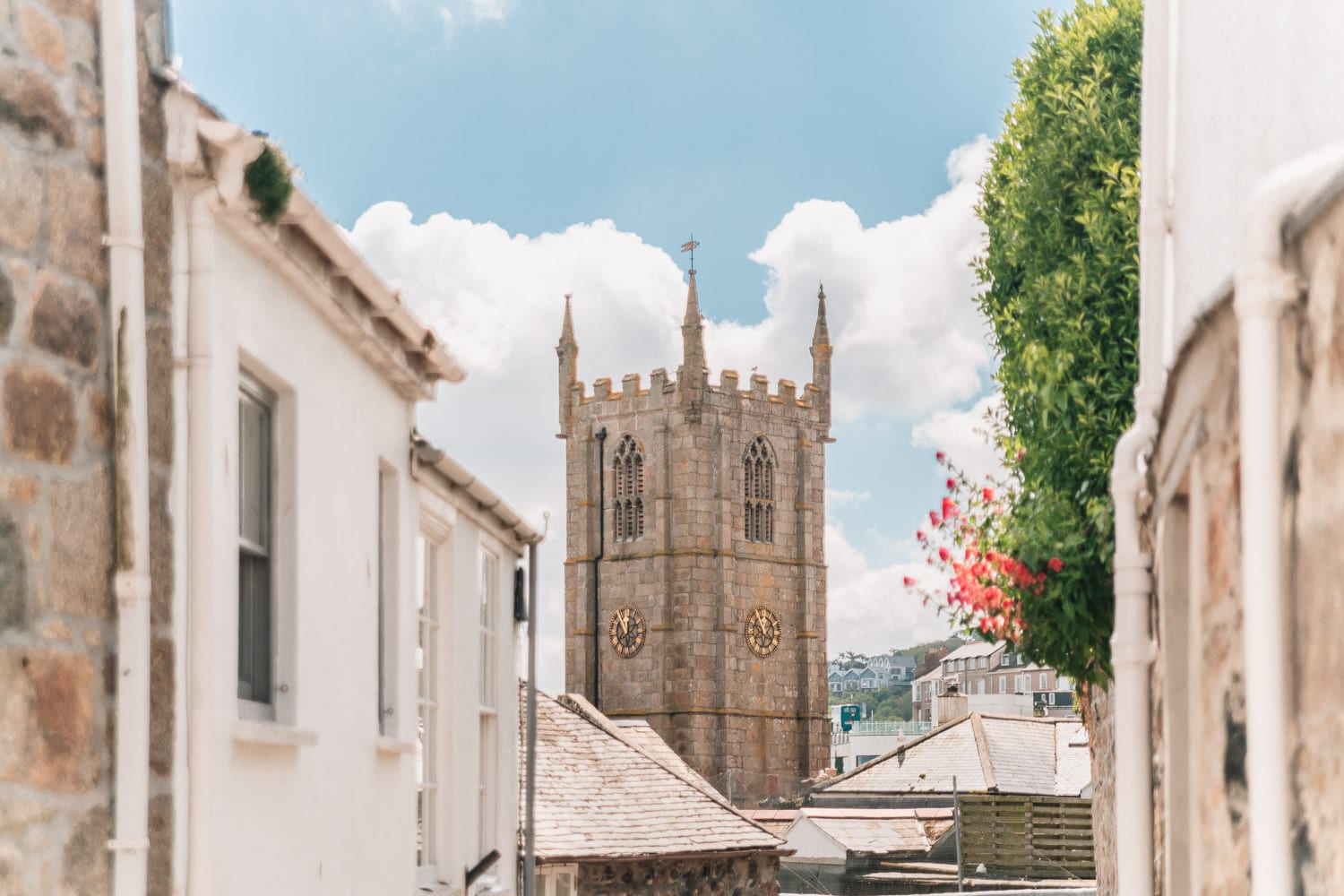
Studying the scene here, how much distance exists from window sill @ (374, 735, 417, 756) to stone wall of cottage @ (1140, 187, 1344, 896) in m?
3.35

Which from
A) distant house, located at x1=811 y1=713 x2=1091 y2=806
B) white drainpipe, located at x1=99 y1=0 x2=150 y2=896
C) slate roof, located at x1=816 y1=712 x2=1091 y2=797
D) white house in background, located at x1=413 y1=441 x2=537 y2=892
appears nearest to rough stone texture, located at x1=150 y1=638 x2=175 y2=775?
white drainpipe, located at x1=99 y1=0 x2=150 y2=896

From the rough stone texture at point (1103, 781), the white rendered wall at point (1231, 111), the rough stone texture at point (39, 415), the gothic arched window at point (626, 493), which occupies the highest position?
the gothic arched window at point (626, 493)

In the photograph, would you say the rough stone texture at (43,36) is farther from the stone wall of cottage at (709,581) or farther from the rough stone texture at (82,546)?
the stone wall of cottage at (709,581)

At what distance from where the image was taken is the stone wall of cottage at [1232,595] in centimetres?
327

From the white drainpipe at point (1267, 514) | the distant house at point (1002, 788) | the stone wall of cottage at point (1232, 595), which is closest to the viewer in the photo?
the stone wall of cottage at point (1232, 595)

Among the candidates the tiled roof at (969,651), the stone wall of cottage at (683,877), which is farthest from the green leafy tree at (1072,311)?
the tiled roof at (969,651)

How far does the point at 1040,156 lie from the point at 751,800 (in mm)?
69080

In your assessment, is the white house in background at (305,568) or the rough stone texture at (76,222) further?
the white house in background at (305,568)

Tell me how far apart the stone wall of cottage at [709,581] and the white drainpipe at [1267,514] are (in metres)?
73.4

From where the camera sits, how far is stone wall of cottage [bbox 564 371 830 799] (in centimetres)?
7738

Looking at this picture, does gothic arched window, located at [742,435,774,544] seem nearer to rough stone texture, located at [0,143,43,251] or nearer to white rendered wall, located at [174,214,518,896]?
white rendered wall, located at [174,214,518,896]

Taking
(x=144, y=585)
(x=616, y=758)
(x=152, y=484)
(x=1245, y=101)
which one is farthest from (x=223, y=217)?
(x=616, y=758)

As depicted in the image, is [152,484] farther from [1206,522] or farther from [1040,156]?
[1040,156]

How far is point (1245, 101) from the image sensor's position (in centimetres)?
464
